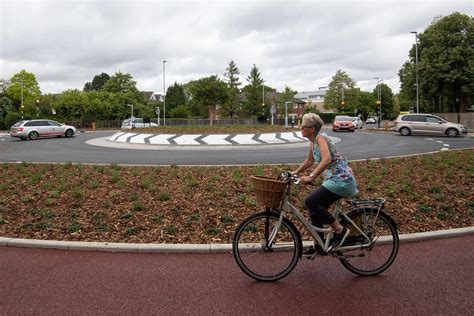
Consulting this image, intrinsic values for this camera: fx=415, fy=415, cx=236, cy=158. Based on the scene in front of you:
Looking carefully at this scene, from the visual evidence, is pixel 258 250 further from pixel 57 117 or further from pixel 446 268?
pixel 57 117

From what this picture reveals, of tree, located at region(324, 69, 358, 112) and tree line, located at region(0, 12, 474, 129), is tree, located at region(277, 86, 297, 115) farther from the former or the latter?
tree, located at region(324, 69, 358, 112)

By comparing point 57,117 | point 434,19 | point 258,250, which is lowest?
point 258,250

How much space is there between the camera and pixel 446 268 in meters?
4.65

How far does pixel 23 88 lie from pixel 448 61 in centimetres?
8736

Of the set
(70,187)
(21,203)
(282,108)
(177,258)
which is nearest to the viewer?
(177,258)

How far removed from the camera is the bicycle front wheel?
4.38 meters

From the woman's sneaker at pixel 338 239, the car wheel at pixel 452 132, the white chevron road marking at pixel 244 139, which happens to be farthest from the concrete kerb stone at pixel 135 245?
the car wheel at pixel 452 132

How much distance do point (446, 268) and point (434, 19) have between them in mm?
55737

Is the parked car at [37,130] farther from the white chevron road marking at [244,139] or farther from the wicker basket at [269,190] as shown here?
the wicker basket at [269,190]

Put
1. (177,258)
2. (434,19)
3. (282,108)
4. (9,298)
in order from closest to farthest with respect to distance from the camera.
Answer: (9,298) → (177,258) → (434,19) → (282,108)

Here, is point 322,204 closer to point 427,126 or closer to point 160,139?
point 160,139

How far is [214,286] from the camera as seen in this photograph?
4.20 m

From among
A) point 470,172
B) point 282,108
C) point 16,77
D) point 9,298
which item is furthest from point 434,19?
point 16,77

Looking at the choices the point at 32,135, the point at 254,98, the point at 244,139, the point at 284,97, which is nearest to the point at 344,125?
the point at 244,139
